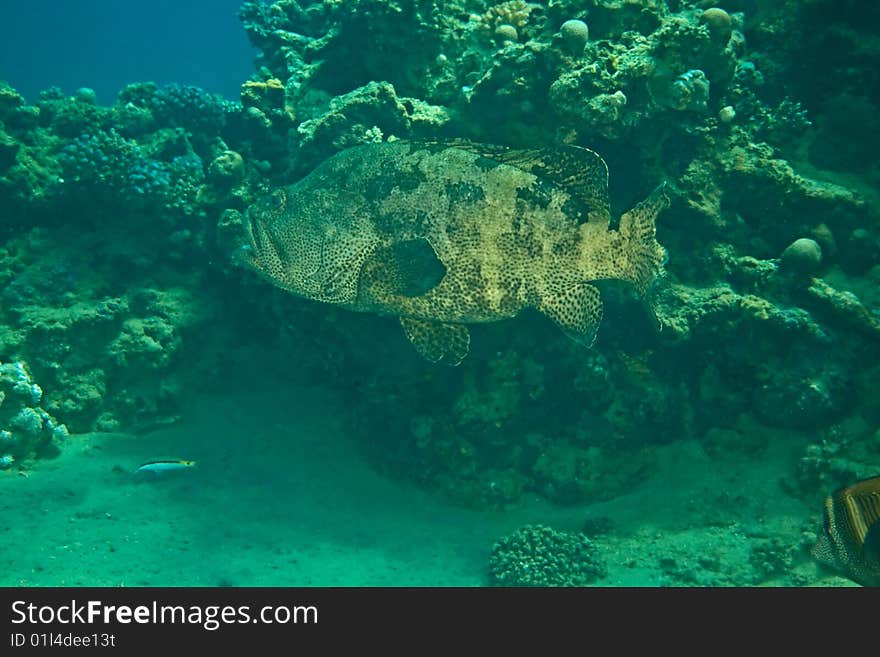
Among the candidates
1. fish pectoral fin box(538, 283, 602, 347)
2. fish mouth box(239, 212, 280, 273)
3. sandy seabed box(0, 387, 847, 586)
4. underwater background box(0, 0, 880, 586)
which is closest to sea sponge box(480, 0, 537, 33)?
underwater background box(0, 0, 880, 586)

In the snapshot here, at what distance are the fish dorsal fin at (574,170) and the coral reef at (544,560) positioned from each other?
3.09 m

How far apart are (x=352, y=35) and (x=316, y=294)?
4.36 metres

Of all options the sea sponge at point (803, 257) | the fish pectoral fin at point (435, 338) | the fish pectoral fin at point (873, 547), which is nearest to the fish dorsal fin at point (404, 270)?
the fish pectoral fin at point (435, 338)

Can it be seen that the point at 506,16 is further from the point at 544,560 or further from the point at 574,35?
the point at 544,560

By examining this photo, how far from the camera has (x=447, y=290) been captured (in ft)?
15.2

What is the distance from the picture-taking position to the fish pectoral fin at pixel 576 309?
15.1 feet

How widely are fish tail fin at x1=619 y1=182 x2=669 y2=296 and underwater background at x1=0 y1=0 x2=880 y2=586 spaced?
20.7 inches

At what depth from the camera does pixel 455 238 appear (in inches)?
183

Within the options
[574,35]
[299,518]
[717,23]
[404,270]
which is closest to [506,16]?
[574,35]

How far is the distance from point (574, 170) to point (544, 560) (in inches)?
141

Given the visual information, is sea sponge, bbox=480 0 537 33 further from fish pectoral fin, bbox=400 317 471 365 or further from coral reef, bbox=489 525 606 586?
coral reef, bbox=489 525 606 586

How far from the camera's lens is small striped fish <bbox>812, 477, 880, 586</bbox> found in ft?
9.58

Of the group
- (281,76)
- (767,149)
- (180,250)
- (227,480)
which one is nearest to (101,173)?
(180,250)

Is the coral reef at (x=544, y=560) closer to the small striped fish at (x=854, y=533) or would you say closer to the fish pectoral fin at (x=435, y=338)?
the fish pectoral fin at (x=435, y=338)
